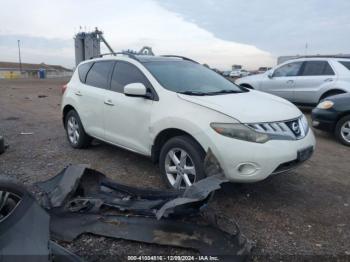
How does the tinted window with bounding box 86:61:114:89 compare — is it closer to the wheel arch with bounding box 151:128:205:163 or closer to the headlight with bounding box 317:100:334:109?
the wheel arch with bounding box 151:128:205:163

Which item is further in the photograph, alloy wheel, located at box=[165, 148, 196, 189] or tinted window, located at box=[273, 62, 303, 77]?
tinted window, located at box=[273, 62, 303, 77]

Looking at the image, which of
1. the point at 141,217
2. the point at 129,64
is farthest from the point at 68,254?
the point at 129,64

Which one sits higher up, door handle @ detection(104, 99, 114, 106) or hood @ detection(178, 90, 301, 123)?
hood @ detection(178, 90, 301, 123)

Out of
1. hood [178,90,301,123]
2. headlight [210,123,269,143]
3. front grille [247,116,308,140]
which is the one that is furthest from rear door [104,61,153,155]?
front grille [247,116,308,140]

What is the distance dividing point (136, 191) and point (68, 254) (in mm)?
1474

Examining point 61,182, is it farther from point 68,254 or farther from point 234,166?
point 234,166

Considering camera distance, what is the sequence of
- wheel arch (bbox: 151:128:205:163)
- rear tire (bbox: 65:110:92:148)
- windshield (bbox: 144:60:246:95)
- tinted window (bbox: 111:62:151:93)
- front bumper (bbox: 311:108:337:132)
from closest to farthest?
wheel arch (bbox: 151:128:205:163) < windshield (bbox: 144:60:246:95) < tinted window (bbox: 111:62:151:93) < rear tire (bbox: 65:110:92:148) < front bumper (bbox: 311:108:337:132)

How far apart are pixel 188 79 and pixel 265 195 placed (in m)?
1.79

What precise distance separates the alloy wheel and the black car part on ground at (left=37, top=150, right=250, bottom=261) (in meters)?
0.33

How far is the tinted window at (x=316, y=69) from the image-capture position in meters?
9.35

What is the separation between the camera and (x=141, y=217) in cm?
319

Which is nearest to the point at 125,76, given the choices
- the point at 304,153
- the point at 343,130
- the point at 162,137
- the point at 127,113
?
the point at 127,113

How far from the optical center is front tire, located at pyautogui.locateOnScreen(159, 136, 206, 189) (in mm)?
3594

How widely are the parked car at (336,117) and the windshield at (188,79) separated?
2880 mm
